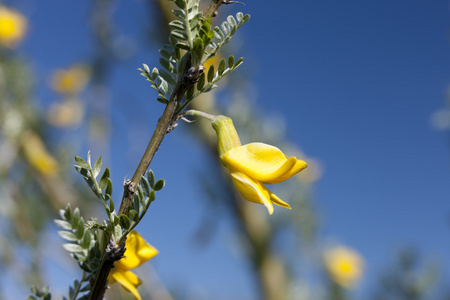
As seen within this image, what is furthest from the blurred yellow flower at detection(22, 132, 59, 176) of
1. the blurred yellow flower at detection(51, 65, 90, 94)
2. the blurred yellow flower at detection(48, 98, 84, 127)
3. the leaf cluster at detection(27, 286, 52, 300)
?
the leaf cluster at detection(27, 286, 52, 300)

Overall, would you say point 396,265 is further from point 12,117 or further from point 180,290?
point 12,117

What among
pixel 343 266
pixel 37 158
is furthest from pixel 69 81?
pixel 343 266

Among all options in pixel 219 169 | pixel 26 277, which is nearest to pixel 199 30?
pixel 26 277

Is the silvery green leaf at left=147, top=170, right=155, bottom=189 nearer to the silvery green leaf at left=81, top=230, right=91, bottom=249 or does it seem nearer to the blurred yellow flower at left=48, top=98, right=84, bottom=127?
the silvery green leaf at left=81, top=230, right=91, bottom=249

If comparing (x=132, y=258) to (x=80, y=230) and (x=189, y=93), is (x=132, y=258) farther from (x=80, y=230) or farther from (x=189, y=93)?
(x=189, y=93)

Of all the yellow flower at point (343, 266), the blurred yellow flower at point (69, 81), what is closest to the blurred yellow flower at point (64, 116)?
the blurred yellow flower at point (69, 81)

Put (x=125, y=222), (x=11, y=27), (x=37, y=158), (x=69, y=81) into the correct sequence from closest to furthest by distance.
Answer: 1. (x=125, y=222)
2. (x=37, y=158)
3. (x=11, y=27)
4. (x=69, y=81)
